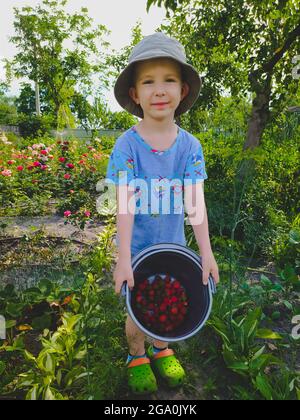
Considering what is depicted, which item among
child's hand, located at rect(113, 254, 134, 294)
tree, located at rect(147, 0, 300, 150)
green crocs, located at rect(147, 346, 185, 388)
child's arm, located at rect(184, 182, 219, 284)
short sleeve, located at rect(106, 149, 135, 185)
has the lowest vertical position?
green crocs, located at rect(147, 346, 185, 388)

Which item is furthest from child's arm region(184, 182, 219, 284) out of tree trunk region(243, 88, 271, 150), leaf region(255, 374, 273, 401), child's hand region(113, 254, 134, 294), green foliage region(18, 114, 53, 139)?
green foliage region(18, 114, 53, 139)

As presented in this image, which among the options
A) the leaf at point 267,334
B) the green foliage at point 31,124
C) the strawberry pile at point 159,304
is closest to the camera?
the strawberry pile at point 159,304

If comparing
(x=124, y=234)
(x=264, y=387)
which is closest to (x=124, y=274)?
(x=124, y=234)

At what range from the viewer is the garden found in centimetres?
151

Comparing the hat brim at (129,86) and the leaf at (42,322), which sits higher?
the hat brim at (129,86)

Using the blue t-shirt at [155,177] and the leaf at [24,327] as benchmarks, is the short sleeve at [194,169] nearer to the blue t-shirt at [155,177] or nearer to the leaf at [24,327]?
the blue t-shirt at [155,177]

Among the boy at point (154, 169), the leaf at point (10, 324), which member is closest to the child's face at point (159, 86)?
the boy at point (154, 169)

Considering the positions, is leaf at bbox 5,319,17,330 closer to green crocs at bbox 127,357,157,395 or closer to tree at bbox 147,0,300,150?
green crocs at bbox 127,357,157,395

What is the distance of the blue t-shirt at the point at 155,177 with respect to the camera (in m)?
1.45

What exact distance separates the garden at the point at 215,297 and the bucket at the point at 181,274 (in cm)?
26

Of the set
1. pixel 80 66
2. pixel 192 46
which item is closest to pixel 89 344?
pixel 192 46

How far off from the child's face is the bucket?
1.65 ft

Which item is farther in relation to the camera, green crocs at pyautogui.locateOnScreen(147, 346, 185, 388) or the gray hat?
green crocs at pyautogui.locateOnScreen(147, 346, 185, 388)

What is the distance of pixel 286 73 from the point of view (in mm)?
3619
